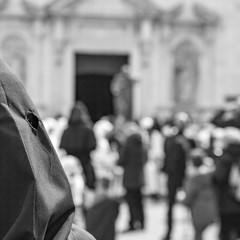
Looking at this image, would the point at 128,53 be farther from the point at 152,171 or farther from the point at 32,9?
the point at 152,171

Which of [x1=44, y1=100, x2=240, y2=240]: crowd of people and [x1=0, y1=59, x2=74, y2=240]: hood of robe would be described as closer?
[x1=0, y1=59, x2=74, y2=240]: hood of robe

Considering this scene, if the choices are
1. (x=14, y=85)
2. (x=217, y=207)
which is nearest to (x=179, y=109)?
(x=217, y=207)

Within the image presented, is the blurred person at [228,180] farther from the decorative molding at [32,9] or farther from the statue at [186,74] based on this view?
the statue at [186,74]

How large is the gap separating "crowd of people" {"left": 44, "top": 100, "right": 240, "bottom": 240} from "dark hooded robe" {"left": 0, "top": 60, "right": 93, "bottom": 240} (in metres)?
5.29

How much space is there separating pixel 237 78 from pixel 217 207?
15052 millimetres

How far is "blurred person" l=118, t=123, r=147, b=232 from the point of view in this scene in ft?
32.9

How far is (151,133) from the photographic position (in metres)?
14.2

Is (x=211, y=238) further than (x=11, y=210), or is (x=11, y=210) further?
(x=211, y=238)

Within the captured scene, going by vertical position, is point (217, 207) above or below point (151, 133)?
above

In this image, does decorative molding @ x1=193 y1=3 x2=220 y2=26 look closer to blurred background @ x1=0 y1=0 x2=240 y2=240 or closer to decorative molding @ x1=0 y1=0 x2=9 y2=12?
blurred background @ x1=0 y1=0 x2=240 y2=240

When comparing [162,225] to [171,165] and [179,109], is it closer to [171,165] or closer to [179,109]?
[171,165]

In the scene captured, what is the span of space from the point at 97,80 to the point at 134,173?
12.8m

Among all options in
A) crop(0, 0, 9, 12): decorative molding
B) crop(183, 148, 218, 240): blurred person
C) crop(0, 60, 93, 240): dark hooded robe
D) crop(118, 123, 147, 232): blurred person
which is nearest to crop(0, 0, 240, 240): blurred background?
crop(0, 0, 9, 12): decorative molding

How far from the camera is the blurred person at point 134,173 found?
32.9 ft
